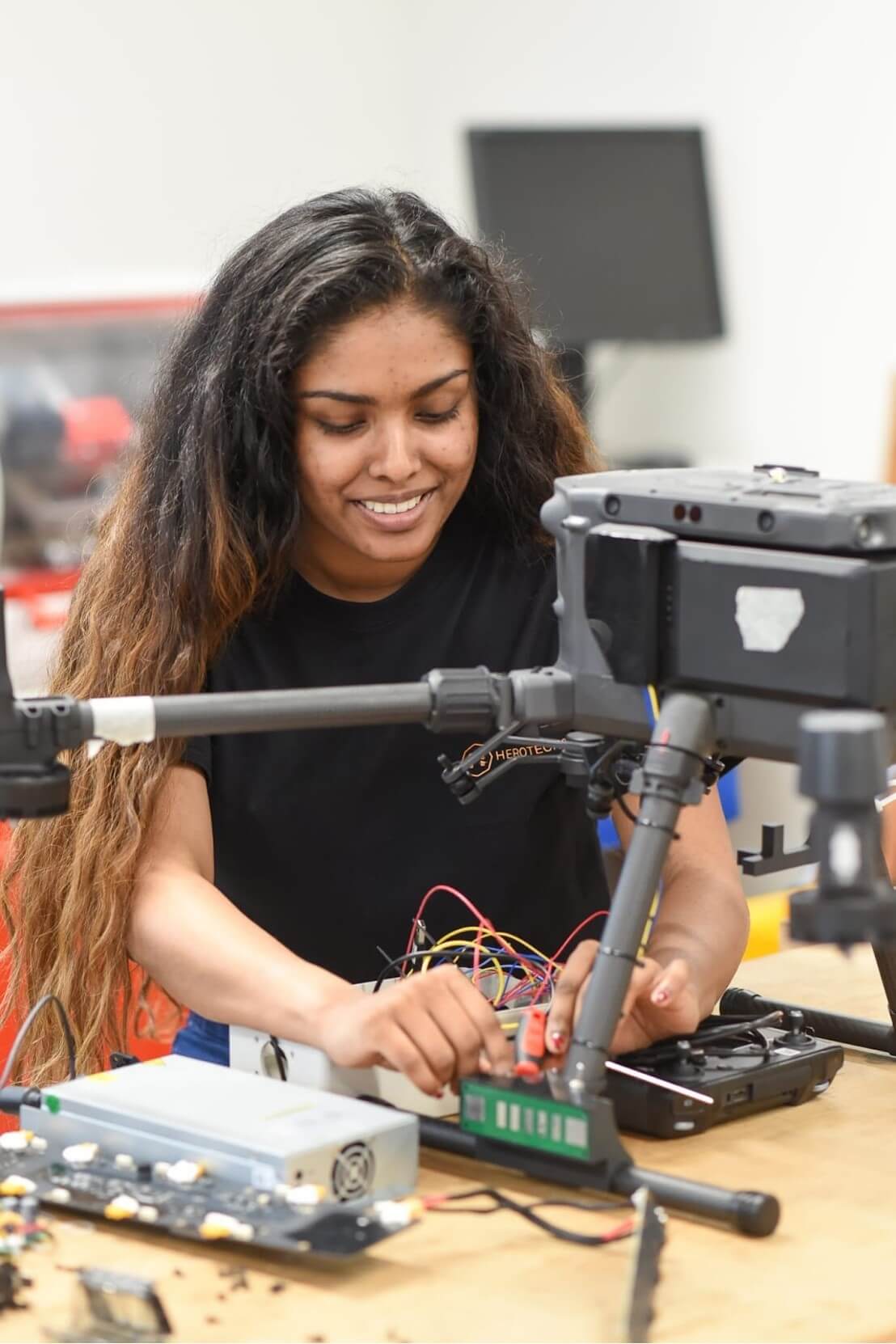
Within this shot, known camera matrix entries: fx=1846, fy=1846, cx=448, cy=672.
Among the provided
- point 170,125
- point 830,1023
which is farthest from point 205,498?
point 170,125

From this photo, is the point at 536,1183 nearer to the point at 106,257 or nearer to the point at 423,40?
the point at 106,257

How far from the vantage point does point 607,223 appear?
4.11 m

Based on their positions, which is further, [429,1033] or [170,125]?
[170,125]

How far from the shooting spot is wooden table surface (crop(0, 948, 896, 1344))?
1.00 m

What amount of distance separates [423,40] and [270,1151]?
4162 millimetres

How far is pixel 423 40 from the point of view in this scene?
478cm

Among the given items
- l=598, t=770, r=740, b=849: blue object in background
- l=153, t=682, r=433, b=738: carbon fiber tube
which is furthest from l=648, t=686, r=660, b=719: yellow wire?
l=598, t=770, r=740, b=849: blue object in background

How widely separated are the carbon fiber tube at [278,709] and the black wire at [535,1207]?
0.32 metres

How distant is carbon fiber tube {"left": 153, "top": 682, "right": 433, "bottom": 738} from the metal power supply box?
25 centimetres

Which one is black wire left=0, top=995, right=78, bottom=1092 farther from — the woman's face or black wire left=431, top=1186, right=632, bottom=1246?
the woman's face

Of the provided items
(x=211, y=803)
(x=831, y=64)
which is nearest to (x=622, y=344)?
(x=831, y=64)

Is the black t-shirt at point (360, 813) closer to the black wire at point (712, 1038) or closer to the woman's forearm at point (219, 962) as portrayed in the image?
the woman's forearm at point (219, 962)

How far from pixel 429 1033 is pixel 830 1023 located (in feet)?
1.51

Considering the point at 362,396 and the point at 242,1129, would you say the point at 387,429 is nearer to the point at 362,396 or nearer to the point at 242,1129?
the point at 362,396
